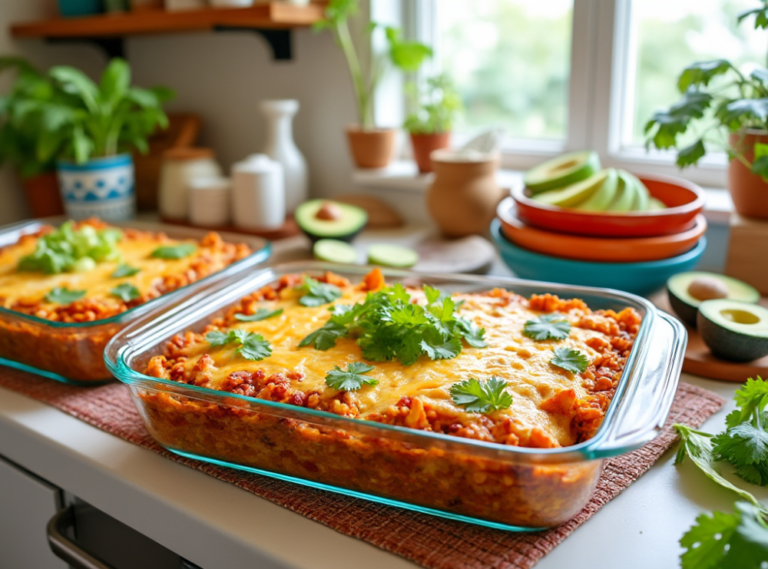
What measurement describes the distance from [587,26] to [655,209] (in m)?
0.53

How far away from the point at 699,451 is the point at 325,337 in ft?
1.69

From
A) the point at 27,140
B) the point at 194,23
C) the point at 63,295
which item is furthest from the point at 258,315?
the point at 27,140

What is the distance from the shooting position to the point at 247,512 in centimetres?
86

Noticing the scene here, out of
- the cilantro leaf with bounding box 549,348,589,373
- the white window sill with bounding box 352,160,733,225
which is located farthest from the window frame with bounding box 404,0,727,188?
the cilantro leaf with bounding box 549,348,589,373

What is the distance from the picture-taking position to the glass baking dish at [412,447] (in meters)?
0.73

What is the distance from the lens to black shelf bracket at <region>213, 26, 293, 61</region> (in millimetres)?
2053

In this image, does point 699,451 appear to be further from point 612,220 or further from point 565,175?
point 565,175

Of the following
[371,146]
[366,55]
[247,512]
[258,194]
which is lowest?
[247,512]

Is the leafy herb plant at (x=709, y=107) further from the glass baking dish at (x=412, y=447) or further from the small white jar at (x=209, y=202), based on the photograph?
the small white jar at (x=209, y=202)

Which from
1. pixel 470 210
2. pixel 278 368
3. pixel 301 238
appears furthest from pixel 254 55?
pixel 278 368

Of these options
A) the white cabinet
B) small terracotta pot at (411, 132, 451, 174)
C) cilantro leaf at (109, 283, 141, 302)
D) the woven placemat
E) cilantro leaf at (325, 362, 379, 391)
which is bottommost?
the white cabinet

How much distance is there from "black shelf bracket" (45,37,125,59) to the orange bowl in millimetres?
1758

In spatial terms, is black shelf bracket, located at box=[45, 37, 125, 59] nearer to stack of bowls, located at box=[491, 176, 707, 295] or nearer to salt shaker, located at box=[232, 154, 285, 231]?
salt shaker, located at box=[232, 154, 285, 231]

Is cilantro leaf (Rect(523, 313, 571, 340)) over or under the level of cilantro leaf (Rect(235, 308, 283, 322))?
over
